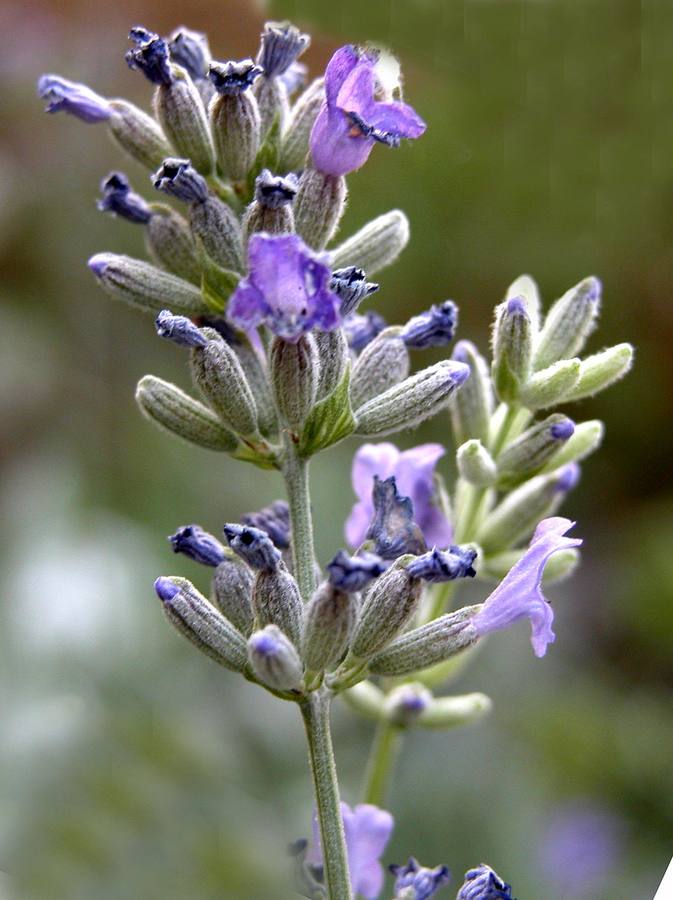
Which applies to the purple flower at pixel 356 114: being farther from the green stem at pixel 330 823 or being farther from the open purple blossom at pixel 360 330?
the green stem at pixel 330 823

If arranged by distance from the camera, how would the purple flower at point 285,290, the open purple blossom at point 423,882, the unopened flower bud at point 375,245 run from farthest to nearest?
the unopened flower bud at point 375,245
the open purple blossom at point 423,882
the purple flower at point 285,290

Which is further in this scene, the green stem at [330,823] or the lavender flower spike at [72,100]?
the lavender flower spike at [72,100]

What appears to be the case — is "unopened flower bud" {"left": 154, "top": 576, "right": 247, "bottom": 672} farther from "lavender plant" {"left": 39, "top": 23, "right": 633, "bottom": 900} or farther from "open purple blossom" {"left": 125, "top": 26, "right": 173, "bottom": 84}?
"open purple blossom" {"left": 125, "top": 26, "right": 173, "bottom": 84}

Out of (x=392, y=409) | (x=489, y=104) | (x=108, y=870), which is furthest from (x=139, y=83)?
(x=108, y=870)

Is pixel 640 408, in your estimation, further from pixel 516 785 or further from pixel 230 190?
pixel 230 190

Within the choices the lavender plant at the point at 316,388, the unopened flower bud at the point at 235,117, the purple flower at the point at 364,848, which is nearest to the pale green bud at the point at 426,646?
the lavender plant at the point at 316,388

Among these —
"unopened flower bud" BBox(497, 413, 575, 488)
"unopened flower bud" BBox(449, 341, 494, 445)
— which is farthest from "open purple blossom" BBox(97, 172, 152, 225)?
"unopened flower bud" BBox(497, 413, 575, 488)

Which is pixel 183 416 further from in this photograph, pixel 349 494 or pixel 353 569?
pixel 349 494

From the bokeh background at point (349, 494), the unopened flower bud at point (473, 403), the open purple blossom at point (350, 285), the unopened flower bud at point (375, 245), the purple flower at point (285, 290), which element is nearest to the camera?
the purple flower at point (285, 290)
